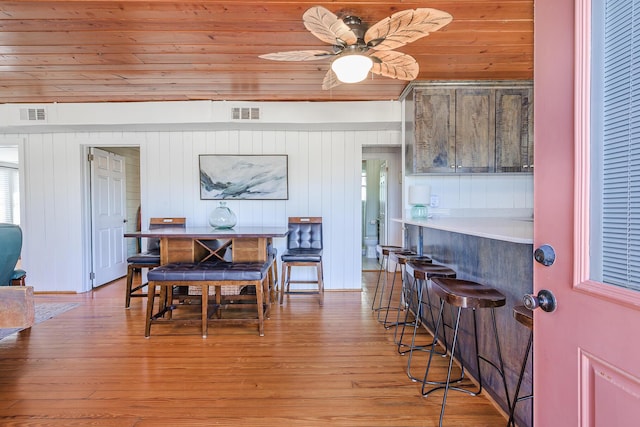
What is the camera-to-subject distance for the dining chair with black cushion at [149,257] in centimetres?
340

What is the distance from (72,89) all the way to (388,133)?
3705mm

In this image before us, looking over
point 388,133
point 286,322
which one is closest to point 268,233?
point 286,322

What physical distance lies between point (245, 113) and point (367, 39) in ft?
7.18

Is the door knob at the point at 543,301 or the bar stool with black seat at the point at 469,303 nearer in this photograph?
the door knob at the point at 543,301

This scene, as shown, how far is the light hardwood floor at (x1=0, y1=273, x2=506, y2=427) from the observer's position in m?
1.71

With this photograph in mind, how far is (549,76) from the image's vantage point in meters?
0.82

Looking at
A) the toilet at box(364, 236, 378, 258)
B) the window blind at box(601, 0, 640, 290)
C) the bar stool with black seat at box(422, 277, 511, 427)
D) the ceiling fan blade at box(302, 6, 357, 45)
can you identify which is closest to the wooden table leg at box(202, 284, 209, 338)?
the bar stool with black seat at box(422, 277, 511, 427)

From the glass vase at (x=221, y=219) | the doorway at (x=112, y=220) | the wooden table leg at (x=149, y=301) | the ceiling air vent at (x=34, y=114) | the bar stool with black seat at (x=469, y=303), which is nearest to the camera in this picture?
the bar stool with black seat at (x=469, y=303)

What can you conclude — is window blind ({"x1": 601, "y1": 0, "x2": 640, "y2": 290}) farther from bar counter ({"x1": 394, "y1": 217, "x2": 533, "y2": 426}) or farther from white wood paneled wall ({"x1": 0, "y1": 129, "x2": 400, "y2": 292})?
white wood paneled wall ({"x1": 0, "y1": 129, "x2": 400, "y2": 292})

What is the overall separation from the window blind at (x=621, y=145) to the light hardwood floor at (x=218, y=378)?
56.0 inches

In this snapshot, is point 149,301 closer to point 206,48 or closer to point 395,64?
point 206,48

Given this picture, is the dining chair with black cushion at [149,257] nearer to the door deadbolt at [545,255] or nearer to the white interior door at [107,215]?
the white interior door at [107,215]

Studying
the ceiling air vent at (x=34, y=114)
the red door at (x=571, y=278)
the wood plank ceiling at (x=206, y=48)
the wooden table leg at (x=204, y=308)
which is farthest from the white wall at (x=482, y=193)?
the ceiling air vent at (x=34, y=114)

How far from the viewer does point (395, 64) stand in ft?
7.35
